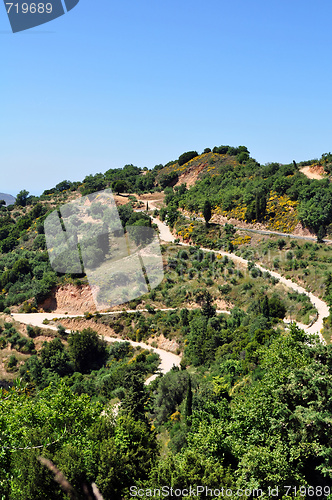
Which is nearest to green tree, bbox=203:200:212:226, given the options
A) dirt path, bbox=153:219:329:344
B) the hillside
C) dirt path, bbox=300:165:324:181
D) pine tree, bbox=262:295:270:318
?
the hillside

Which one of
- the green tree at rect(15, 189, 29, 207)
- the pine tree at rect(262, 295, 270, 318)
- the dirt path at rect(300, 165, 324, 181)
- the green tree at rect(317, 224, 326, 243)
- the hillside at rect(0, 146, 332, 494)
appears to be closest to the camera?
the hillside at rect(0, 146, 332, 494)

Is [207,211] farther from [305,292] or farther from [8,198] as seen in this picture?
[8,198]

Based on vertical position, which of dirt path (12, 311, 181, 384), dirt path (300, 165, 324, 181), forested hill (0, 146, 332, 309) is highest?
dirt path (300, 165, 324, 181)

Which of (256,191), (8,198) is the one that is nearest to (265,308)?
(256,191)

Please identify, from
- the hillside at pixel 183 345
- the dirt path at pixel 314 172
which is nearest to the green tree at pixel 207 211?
the hillside at pixel 183 345

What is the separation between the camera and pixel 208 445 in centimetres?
1555

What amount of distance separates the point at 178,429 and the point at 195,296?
22.1 meters

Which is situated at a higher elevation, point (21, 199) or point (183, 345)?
point (21, 199)

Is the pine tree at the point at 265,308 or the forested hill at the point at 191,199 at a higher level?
the forested hill at the point at 191,199

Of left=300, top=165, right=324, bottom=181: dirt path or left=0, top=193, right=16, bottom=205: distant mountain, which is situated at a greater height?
left=300, top=165, right=324, bottom=181: dirt path

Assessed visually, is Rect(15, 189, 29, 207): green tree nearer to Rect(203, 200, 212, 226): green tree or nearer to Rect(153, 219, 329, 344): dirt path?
Rect(153, 219, 329, 344): dirt path

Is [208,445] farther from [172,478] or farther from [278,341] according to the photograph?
[278,341]

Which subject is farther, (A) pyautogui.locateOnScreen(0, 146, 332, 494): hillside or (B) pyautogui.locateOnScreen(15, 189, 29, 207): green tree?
(B) pyautogui.locateOnScreen(15, 189, 29, 207): green tree

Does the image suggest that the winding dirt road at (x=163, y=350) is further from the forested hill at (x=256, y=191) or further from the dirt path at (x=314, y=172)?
the dirt path at (x=314, y=172)
